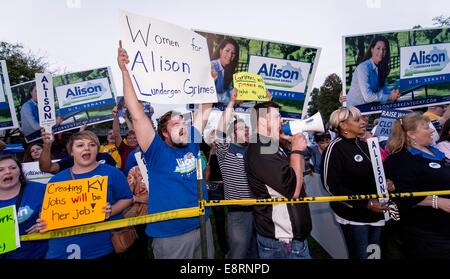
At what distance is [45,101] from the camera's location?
4.06m

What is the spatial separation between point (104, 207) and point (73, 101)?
4052 mm

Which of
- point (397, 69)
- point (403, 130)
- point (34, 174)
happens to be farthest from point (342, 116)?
point (34, 174)

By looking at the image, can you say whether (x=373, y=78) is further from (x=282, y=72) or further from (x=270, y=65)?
(x=270, y=65)

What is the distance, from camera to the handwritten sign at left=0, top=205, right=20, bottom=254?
2.49m

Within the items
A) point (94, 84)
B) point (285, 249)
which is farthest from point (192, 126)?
point (94, 84)

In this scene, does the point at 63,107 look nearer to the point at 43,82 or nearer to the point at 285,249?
the point at 43,82

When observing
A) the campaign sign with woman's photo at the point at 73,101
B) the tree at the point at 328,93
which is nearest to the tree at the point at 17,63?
the campaign sign with woman's photo at the point at 73,101

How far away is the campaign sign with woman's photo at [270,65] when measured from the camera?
4.74 meters

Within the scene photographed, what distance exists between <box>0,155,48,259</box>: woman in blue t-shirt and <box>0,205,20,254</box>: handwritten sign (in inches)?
5.0

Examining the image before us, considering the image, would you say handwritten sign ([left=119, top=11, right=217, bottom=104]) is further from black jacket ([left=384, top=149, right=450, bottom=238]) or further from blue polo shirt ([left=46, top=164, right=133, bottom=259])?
black jacket ([left=384, top=149, right=450, bottom=238])

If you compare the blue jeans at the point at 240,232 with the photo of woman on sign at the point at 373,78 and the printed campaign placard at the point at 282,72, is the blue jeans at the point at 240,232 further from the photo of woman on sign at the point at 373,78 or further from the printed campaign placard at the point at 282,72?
the photo of woman on sign at the point at 373,78

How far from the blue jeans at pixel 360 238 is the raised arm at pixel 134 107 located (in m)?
2.01

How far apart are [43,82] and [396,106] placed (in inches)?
186

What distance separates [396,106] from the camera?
5.05 meters
